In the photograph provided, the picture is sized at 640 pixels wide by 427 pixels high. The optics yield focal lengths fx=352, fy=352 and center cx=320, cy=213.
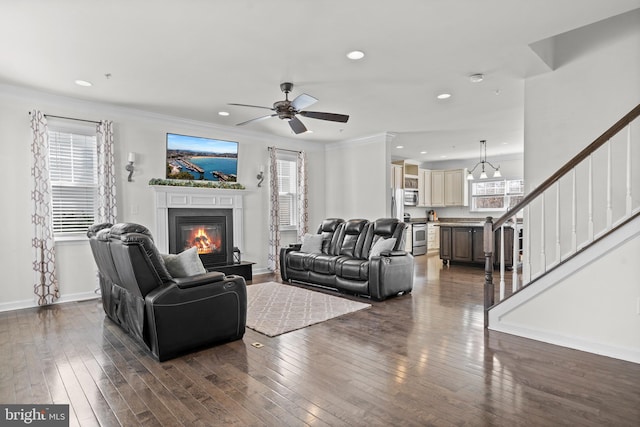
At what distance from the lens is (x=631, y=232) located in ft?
8.90

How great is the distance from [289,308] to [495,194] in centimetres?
790

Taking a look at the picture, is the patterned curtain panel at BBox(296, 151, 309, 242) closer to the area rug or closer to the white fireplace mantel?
the white fireplace mantel

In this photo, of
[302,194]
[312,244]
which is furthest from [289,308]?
[302,194]

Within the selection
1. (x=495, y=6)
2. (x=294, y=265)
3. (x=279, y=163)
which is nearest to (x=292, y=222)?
(x=279, y=163)

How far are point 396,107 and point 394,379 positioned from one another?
13.2 ft

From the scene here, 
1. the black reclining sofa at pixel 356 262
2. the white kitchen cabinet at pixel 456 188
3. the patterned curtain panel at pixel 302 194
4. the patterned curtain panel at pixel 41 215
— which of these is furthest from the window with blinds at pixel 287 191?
the white kitchen cabinet at pixel 456 188

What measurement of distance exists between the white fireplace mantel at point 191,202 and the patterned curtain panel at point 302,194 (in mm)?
1424

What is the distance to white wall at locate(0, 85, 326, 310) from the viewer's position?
4.54 metres

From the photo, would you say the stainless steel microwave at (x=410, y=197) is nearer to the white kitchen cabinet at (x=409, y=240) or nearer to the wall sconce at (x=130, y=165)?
the white kitchen cabinet at (x=409, y=240)

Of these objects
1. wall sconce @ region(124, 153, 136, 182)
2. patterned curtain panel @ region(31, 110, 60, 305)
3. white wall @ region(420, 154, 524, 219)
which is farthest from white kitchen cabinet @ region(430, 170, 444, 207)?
patterned curtain panel @ region(31, 110, 60, 305)

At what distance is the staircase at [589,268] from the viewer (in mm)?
2764

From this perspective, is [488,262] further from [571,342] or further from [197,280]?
[197,280]

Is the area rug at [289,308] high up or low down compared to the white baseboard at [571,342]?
down

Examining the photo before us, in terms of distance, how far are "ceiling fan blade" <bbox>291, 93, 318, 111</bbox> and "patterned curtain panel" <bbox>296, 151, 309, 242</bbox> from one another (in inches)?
148
